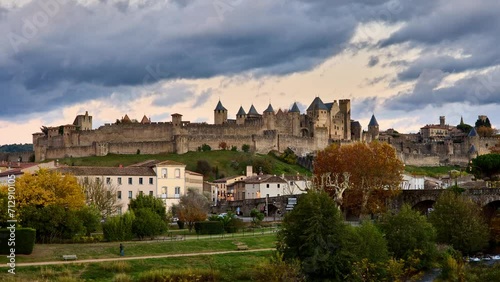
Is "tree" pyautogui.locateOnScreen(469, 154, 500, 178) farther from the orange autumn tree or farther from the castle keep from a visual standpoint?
the castle keep

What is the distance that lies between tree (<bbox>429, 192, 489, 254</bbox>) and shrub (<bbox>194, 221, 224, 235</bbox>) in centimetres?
1519

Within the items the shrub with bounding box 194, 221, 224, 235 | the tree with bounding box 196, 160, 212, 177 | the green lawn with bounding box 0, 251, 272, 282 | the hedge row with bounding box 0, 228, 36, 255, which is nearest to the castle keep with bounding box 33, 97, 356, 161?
the tree with bounding box 196, 160, 212, 177

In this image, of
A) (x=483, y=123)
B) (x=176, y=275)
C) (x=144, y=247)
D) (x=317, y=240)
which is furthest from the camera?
(x=483, y=123)

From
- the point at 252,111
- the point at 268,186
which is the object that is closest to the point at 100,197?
the point at 268,186

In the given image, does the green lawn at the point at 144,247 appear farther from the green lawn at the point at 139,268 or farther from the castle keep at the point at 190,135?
the castle keep at the point at 190,135

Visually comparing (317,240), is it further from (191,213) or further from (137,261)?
(191,213)

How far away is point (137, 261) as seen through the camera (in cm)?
3875

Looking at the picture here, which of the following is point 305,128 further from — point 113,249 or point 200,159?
point 113,249

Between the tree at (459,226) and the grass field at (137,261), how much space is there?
1292cm

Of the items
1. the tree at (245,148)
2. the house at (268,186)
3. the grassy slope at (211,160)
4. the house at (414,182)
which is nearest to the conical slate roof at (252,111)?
the tree at (245,148)

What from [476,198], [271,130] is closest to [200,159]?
[271,130]

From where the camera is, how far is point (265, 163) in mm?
112125

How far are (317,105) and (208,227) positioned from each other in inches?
3584

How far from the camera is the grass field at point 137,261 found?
1372 inches
